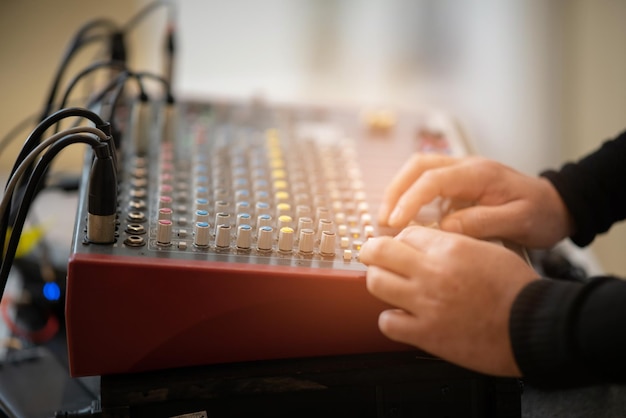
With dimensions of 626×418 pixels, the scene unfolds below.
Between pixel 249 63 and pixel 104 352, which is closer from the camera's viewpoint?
pixel 104 352

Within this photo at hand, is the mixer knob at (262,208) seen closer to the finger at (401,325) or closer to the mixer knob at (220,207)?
the mixer knob at (220,207)

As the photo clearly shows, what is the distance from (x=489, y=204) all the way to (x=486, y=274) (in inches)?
8.3

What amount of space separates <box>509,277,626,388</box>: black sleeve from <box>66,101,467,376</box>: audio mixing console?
0.13m

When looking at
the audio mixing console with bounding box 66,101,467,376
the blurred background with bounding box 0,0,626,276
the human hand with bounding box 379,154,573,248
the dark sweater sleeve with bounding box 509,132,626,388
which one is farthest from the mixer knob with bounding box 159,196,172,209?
the blurred background with bounding box 0,0,626,276

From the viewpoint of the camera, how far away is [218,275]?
59 centimetres

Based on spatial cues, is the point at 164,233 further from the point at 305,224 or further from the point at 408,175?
the point at 408,175

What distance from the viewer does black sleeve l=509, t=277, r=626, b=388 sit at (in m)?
0.52

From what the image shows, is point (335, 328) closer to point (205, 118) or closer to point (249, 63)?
point (205, 118)

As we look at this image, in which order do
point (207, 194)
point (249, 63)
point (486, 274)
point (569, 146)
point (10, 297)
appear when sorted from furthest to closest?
point (249, 63) < point (569, 146) < point (10, 297) < point (207, 194) < point (486, 274)

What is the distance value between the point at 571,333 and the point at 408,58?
5.81 feet

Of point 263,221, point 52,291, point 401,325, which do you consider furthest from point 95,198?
point 52,291

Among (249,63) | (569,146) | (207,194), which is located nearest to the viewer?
(207,194)

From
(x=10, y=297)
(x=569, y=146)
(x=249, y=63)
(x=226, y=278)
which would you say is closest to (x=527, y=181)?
(x=226, y=278)

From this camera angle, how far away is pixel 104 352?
598 millimetres
